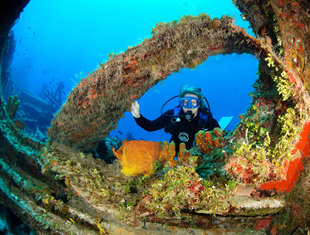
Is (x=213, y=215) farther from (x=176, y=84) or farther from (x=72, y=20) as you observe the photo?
(x=72, y=20)

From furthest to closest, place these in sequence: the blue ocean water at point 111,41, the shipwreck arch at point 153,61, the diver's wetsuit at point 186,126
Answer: the blue ocean water at point 111,41 → the diver's wetsuit at point 186,126 → the shipwreck arch at point 153,61

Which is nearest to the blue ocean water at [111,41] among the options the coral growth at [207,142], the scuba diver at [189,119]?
the scuba diver at [189,119]

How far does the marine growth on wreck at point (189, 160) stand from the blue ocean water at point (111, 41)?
87615 millimetres

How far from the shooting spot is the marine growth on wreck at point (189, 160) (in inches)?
71.6

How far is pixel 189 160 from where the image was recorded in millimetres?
2115

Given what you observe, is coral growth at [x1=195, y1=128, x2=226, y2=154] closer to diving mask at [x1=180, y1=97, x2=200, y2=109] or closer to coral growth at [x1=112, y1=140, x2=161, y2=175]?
coral growth at [x1=112, y1=140, x2=161, y2=175]

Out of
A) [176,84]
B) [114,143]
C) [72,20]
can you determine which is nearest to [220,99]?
[176,84]

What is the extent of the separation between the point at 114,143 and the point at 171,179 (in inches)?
201

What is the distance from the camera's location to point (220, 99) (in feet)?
340

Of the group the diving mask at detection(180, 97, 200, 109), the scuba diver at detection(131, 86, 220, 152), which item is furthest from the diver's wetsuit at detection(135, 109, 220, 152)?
the diving mask at detection(180, 97, 200, 109)

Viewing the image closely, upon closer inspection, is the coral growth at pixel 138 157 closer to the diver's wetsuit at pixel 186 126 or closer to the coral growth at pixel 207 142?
the coral growth at pixel 207 142

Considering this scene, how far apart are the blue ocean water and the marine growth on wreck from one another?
87615 mm

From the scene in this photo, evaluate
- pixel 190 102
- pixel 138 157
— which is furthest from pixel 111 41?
pixel 138 157

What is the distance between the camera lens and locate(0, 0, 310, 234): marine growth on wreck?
1.82 meters
